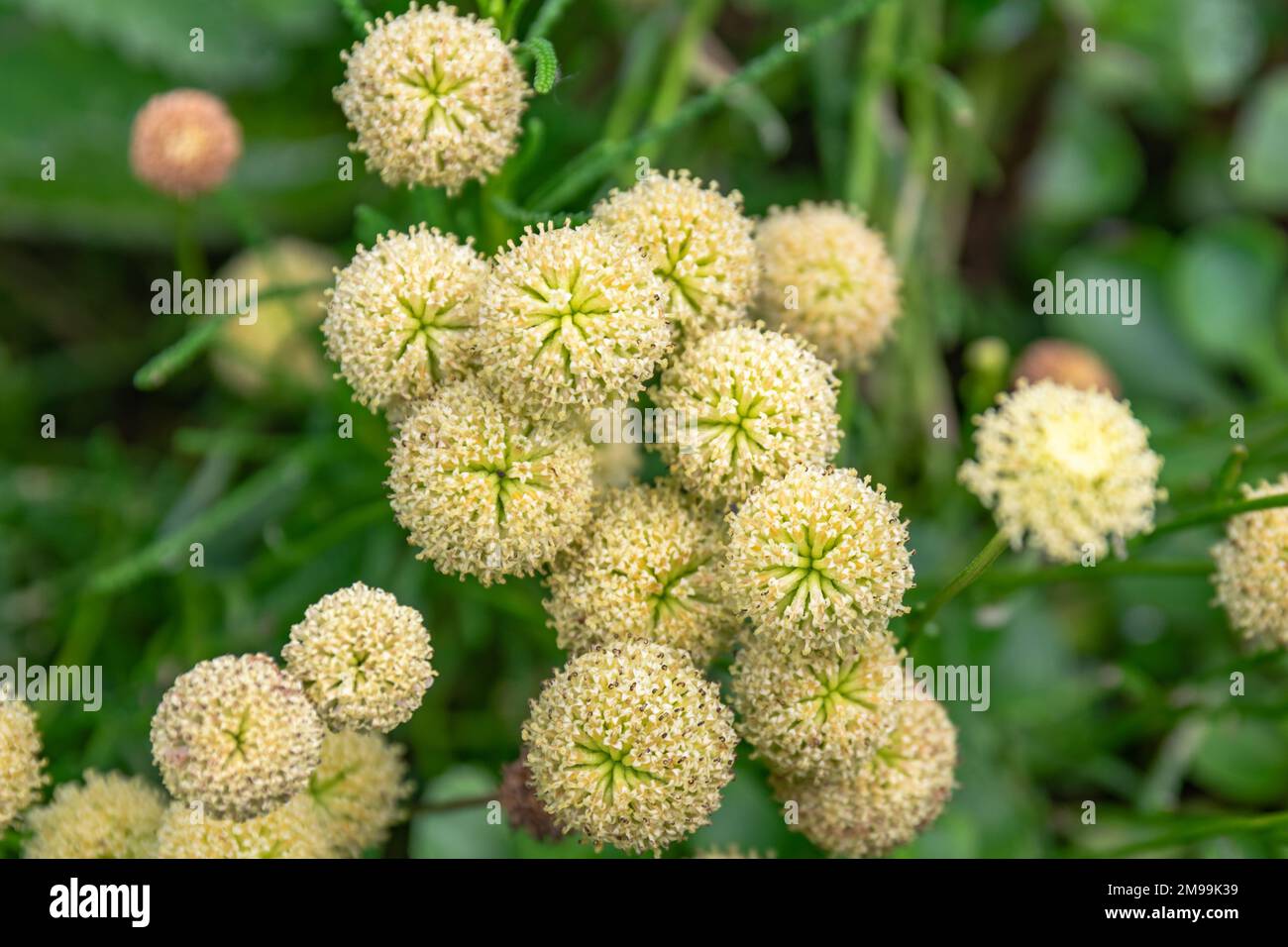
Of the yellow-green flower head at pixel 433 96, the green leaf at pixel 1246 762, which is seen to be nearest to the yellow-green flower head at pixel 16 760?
the yellow-green flower head at pixel 433 96

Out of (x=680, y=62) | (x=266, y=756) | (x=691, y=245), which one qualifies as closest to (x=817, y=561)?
(x=691, y=245)

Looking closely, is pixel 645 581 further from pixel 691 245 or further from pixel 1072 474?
pixel 1072 474

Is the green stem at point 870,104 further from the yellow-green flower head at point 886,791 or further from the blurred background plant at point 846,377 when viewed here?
the yellow-green flower head at point 886,791

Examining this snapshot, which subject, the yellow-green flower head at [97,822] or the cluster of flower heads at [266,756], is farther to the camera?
the yellow-green flower head at [97,822]

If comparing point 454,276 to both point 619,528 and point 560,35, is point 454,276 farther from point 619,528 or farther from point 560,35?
point 560,35

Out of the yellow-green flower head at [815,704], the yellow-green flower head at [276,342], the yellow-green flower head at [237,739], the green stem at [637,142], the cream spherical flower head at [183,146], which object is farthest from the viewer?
the yellow-green flower head at [276,342]

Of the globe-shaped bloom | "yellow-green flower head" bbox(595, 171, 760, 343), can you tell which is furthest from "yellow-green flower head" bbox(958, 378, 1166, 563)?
the globe-shaped bloom

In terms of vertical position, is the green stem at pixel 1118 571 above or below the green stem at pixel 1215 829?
above
